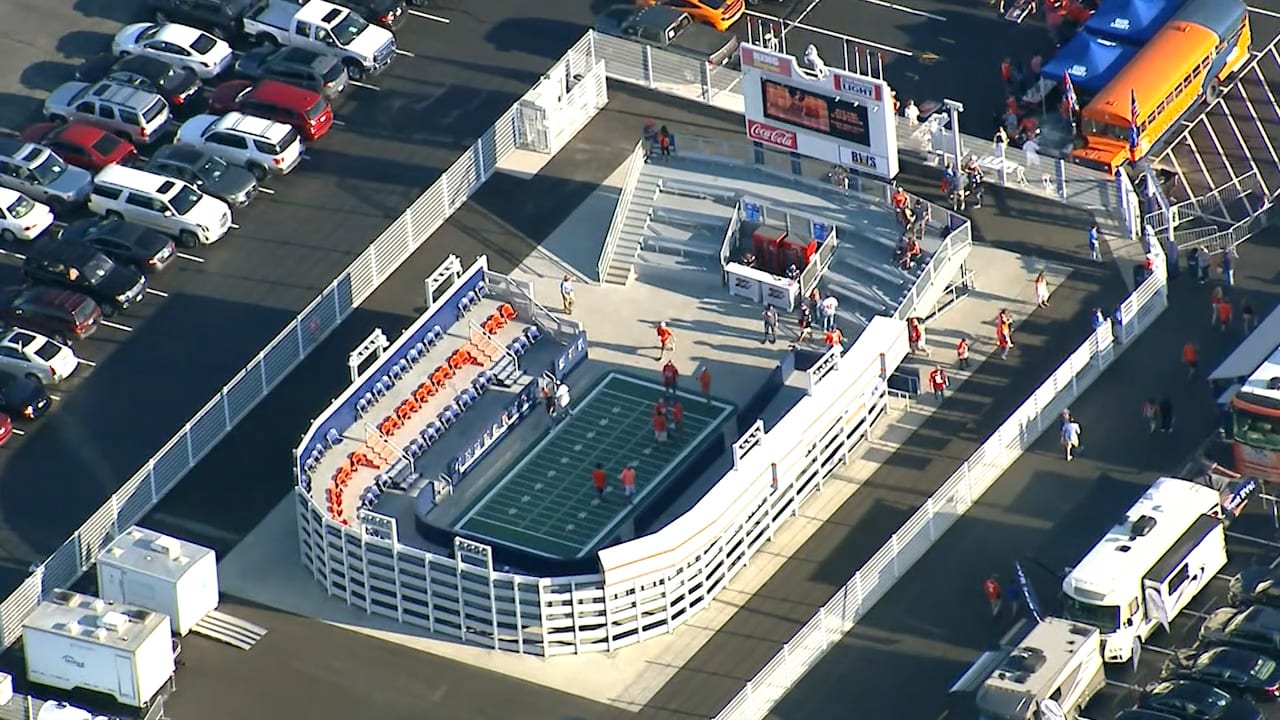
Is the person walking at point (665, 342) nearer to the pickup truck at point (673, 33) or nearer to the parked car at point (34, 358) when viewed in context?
the pickup truck at point (673, 33)

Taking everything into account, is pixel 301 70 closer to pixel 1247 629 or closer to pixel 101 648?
pixel 101 648

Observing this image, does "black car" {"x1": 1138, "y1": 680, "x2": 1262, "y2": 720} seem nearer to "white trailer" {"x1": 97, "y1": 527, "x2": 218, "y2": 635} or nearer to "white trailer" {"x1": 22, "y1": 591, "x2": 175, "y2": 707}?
"white trailer" {"x1": 97, "y1": 527, "x2": 218, "y2": 635}

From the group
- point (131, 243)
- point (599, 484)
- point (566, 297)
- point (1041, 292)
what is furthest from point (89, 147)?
point (1041, 292)

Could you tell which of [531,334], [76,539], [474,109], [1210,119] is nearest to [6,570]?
[76,539]

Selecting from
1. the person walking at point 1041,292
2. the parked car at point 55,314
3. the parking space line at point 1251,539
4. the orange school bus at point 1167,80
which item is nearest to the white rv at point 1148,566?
the parking space line at point 1251,539

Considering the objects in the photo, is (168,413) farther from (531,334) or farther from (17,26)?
(17,26)

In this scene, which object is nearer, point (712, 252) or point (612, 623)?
point (612, 623)
